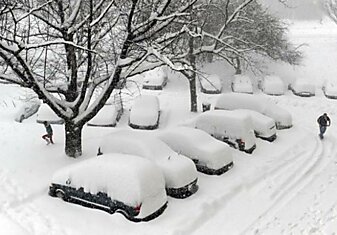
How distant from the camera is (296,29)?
53.7 metres

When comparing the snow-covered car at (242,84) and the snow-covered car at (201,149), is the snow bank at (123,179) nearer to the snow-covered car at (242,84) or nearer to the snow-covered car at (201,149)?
the snow-covered car at (201,149)

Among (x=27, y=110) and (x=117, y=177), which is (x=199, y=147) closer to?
(x=117, y=177)

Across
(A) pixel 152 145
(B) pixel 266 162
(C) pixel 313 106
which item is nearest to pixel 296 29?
(C) pixel 313 106

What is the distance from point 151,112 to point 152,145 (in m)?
7.29

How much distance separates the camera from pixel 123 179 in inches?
395

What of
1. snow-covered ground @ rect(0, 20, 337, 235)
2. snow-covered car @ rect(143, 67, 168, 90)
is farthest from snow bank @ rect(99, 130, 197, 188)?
snow-covered car @ rect(143, 67, 168, 90)

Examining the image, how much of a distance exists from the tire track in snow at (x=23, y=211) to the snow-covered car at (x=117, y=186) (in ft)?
2.77

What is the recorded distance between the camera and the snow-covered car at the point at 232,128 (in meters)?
15.4

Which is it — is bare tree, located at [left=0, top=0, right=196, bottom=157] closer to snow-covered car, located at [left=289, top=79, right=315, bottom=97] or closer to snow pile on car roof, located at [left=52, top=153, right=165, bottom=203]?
snow pile on car roof, located at [left=52, top=153, right=165, bottom=203]

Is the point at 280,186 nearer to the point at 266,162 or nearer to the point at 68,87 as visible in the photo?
the point at 266,162

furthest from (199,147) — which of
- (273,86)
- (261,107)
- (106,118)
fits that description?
(273,86)

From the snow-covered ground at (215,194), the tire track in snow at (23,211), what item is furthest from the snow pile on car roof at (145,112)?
the tire track in snow at (23,211)

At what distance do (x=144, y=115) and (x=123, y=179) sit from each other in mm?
9311

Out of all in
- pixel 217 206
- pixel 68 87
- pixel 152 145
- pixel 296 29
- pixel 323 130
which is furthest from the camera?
pixel 296 29
